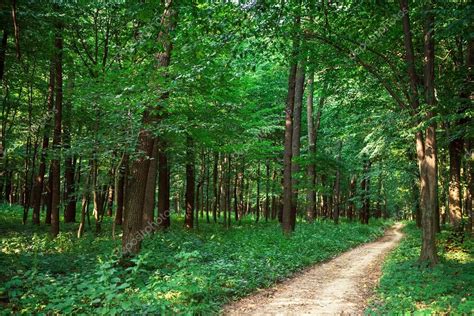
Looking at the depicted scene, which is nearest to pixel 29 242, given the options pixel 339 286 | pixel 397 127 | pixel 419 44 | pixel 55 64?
pixel 55 64

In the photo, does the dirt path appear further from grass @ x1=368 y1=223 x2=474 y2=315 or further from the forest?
grass @ x1=368 y1=223 x2=474 y2=315

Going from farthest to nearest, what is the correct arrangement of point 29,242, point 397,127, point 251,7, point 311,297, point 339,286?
1. point 397,127
2. point 29,242
3. point 339,286
4. point 311,297
5. point 251,7

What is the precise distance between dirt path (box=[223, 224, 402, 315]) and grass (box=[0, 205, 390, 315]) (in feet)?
1.38

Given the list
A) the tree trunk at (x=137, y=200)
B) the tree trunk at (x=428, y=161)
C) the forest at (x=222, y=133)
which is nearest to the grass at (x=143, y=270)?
the forest at (x=222, y=133)

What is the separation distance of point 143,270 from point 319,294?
4191mm

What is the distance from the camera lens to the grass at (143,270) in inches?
233

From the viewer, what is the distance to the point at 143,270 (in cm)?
723

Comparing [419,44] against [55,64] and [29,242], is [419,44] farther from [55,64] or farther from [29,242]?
[29,242]

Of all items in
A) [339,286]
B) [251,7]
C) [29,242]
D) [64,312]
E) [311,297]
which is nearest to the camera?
[64,312]

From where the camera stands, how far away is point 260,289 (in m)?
8.58

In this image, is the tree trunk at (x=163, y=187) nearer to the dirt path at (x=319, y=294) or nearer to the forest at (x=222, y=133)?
the forest at (x=222, y=133)

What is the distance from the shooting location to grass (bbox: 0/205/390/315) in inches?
233

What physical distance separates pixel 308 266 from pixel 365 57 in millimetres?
7468

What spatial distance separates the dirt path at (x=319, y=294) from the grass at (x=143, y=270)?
16.5 inches
